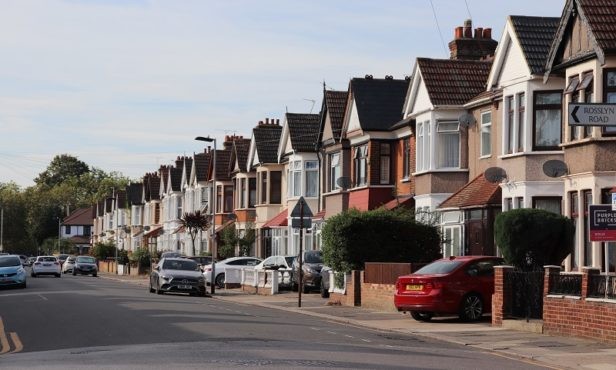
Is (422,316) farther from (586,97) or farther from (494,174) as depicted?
(586,97)

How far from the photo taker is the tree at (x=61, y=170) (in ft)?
630

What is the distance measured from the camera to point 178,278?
42.8 metres

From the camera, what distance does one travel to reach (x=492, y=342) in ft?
72.8

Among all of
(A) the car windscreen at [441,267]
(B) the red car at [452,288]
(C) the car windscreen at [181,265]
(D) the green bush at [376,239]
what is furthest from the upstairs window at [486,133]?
(C) the car windscreen at [181,265]

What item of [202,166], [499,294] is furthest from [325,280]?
[202,166]

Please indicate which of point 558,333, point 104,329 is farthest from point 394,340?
point 104,329

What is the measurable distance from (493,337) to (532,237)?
14.3ft

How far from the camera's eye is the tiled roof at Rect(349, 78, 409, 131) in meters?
46.3

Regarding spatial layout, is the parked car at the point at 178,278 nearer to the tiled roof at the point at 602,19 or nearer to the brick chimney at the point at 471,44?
the brick chimney at the point at 471,44

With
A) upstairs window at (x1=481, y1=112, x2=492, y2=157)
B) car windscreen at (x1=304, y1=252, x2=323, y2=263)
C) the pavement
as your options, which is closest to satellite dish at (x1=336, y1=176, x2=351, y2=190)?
car windscreen at (x1=304, y1=252, x2=323, y2=263)

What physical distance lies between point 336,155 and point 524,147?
18583mm

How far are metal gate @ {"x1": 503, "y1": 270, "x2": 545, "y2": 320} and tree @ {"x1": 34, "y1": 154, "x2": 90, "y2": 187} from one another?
171917mm

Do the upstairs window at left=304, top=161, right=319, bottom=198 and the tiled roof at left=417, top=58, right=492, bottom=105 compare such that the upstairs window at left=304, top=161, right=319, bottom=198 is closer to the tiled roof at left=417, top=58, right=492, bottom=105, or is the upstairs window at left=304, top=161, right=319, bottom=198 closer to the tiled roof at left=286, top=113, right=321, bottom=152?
the tiled roof at left=286, top=113, right=321, bottom=152

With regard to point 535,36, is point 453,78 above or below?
below
